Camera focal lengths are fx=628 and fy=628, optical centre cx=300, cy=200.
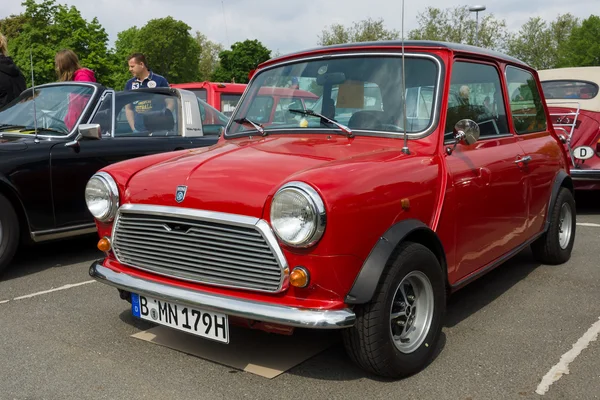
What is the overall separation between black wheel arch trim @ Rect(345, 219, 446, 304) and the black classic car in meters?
3.09

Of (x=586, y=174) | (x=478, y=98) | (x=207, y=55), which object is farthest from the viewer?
(x=207, y=55)

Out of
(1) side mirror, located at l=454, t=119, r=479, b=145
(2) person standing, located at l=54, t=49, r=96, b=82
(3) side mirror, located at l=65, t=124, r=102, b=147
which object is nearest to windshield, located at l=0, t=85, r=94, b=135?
(3) side mirror, located at l=65, t=124, r=102, b=147

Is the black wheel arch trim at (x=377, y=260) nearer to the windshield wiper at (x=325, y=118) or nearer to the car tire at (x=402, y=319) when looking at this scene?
the car tire at (x=402, y=319)

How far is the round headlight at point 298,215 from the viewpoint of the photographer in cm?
271

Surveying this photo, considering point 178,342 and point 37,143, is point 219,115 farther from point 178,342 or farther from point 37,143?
point 178,342

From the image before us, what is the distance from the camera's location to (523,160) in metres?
4.37

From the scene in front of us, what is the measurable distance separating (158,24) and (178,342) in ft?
229

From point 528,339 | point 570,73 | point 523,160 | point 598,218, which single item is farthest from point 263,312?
point 570,73

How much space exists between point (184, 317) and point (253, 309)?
0.48 metres

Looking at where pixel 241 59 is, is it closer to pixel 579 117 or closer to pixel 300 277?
pixel 579 117

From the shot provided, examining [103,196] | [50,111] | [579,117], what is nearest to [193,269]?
[103,196]

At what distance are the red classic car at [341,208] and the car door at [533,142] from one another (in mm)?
115

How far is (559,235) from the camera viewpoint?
531 centimetres

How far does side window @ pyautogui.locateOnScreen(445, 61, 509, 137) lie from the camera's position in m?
3.79
